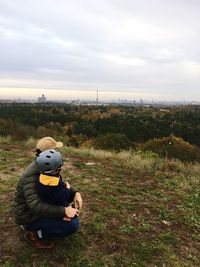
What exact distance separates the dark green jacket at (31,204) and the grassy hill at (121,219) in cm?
43

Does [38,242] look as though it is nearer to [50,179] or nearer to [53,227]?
[53,227]

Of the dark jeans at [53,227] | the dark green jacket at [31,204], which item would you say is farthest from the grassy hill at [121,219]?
the dark green jacket at [31,204]

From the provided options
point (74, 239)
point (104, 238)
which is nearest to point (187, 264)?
point (104, 238)

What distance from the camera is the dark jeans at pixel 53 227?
4215 millimetres

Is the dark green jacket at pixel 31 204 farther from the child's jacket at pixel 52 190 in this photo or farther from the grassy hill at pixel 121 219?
the grassy hill at pixel 121 219

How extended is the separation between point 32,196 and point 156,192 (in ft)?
11.5

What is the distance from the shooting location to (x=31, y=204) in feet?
13.1

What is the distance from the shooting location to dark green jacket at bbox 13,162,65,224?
157 inches

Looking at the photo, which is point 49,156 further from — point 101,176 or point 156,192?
point 101,176

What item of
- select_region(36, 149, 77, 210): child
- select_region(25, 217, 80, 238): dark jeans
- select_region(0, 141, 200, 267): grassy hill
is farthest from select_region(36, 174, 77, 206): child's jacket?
select_region(0, 141, 200, 267): grassy hill

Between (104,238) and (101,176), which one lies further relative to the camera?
(101,176)

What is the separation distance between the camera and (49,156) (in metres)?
3.89

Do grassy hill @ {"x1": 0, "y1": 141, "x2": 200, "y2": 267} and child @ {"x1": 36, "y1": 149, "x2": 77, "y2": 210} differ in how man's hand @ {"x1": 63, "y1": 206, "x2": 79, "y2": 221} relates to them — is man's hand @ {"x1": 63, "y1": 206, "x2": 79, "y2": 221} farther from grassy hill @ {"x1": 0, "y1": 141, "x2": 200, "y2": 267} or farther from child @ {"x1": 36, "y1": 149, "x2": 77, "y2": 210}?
grassy hill @ {"x1": 0, "y1": 141, "x2": 200, "y2": 267}

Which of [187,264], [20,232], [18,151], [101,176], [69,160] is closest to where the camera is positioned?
[187,264]
